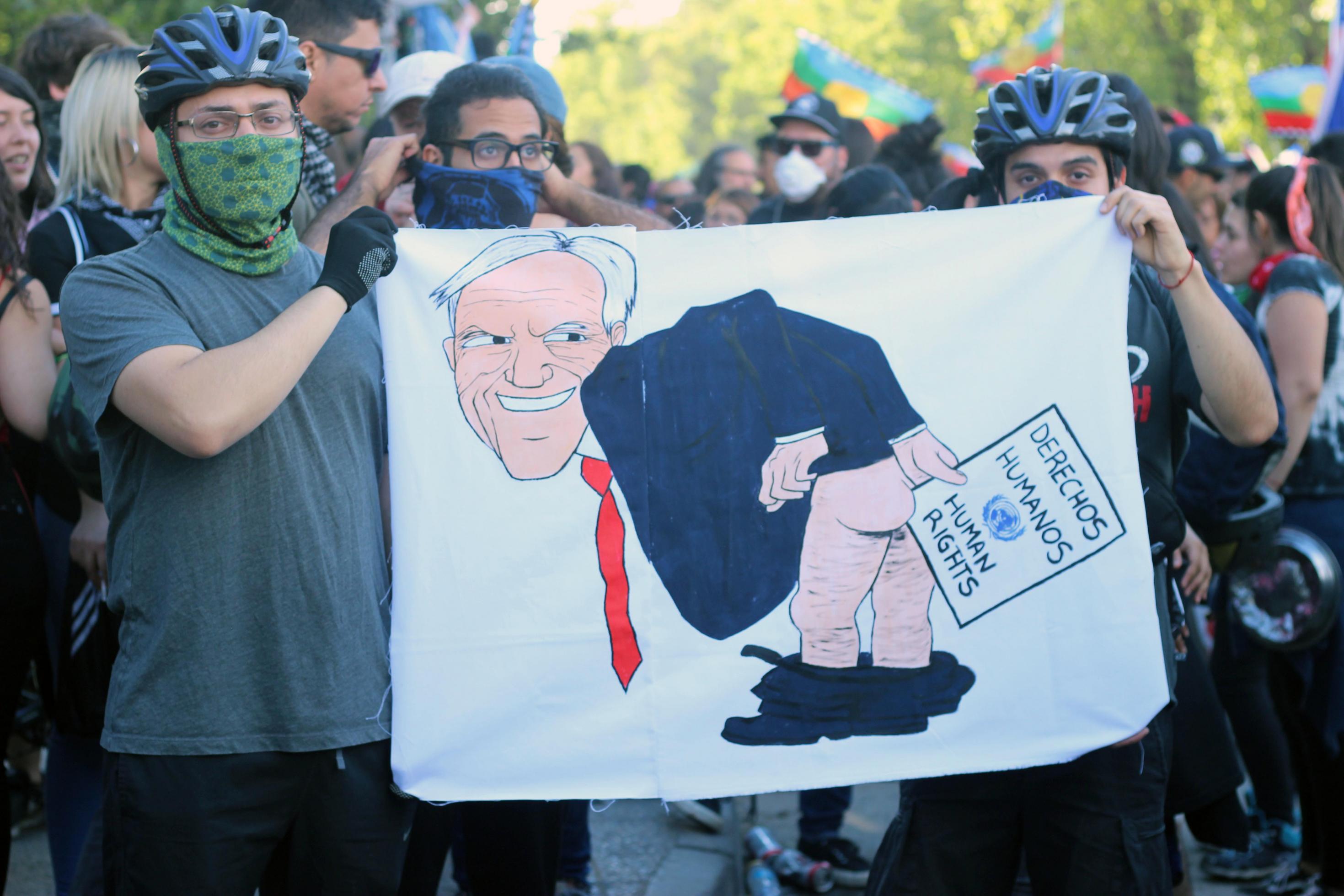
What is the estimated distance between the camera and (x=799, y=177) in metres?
6.47

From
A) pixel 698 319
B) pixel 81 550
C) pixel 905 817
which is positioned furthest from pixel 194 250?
pixel 905 817

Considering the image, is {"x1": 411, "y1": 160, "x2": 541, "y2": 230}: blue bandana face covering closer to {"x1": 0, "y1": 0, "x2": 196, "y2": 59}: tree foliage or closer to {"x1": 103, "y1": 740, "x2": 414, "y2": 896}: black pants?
{"x1": 103, "y1": 740, "x2": 414, "y2": 896}: black pants

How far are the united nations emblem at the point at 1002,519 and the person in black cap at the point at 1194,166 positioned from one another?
4886 millimetres

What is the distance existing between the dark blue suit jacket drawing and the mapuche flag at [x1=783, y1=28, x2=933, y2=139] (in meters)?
7.88

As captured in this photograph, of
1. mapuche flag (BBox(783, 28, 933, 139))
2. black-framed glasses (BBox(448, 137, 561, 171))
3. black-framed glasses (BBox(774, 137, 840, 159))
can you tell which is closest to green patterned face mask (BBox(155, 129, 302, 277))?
black-framed glasses (BBox(448, 137, 561, 171))

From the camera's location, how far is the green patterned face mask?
2.33m

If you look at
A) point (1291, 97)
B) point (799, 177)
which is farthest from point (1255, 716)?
point (1291, 97)

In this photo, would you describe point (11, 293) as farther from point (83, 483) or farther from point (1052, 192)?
point (1052, 192)

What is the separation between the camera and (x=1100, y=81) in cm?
290

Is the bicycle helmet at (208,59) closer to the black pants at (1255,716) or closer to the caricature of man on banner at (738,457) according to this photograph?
the caricature of man on banner at (738,457)

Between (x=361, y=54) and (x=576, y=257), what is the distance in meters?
1.43

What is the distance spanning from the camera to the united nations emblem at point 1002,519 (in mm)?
2615

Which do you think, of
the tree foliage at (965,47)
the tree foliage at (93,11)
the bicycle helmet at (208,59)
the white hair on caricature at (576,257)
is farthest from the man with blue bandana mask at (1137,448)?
the tree foliage at (965,47)

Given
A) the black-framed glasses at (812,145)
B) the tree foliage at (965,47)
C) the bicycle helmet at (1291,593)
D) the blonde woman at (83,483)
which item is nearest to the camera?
the blonde woman at (83,483)
